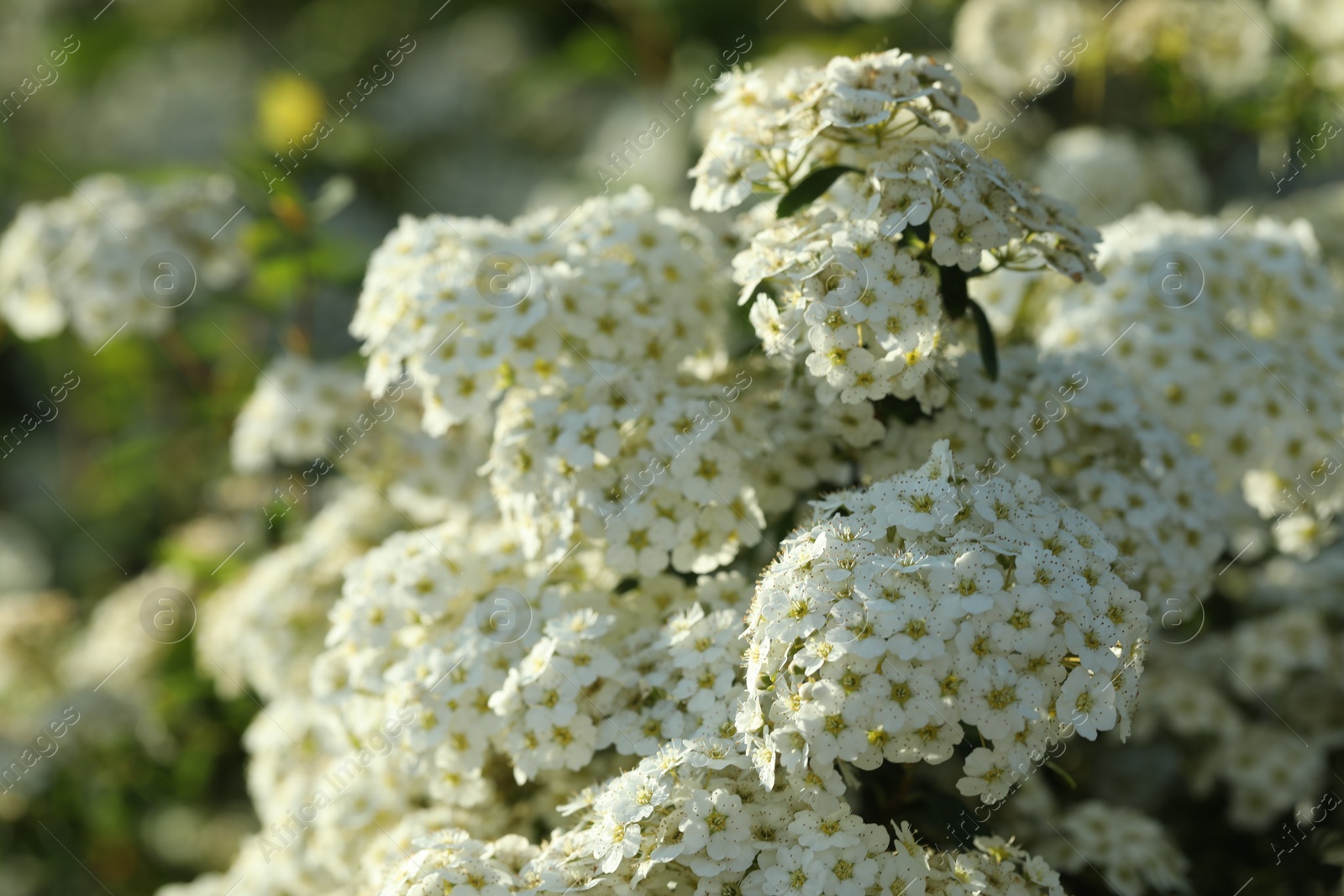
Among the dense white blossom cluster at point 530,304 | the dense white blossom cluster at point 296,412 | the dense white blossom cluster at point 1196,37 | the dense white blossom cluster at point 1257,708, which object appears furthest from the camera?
the dense white blossom cluster at point 1196,37

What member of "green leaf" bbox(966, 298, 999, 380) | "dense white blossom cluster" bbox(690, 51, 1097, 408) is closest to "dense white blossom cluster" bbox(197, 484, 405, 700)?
"dense white blossom cluster" bbox(690, 51, 1097, 408)

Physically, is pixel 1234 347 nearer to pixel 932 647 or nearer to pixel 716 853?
pixel 932 647

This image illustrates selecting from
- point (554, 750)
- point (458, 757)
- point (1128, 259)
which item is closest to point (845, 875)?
point (554, 750)

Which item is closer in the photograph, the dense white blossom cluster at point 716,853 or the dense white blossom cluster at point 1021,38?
the dense white blossom cluster at point 716,853

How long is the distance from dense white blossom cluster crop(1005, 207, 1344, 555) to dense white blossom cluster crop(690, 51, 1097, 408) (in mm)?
699

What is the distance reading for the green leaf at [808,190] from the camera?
249cm

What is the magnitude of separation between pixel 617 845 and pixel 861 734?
1.51 ft

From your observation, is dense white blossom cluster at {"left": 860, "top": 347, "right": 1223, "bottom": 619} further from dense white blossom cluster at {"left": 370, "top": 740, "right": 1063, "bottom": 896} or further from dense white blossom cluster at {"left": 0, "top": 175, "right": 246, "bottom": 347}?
dense white blossom cluster at {"left": 0, "top": 175, "right": 246, "bottom": 347}

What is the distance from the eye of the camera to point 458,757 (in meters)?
2.49

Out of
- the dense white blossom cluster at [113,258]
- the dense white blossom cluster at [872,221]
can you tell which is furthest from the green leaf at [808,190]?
the dense white blossom cluster at [113,258]

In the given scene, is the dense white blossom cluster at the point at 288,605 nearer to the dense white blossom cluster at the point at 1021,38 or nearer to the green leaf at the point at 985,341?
the green leaf at the point at 985,341

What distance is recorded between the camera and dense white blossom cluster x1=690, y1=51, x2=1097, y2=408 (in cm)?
231

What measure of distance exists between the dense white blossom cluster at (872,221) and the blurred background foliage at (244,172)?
172cm

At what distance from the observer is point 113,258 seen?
3.88 m
